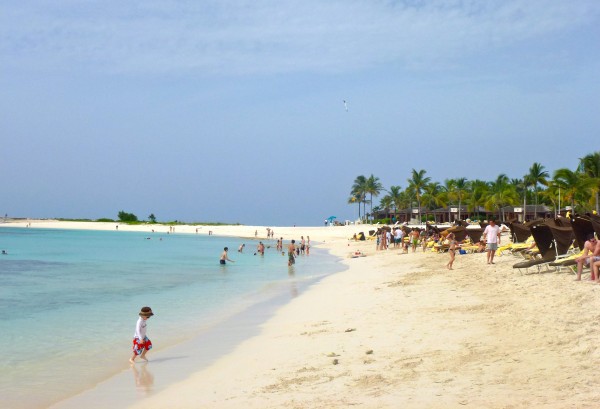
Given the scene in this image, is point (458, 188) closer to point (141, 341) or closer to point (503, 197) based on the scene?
point (503, 197)

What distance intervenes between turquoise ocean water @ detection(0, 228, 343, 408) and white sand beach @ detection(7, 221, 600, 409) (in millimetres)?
1274

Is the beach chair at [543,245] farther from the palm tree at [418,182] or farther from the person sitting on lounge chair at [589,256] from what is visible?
the palm tree at [418,182]

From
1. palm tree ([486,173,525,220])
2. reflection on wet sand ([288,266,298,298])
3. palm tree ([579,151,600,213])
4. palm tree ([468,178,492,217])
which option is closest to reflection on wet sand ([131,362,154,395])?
reflection on wet sand ([288,266,298,298])

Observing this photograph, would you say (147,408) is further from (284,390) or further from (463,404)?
(463,404)

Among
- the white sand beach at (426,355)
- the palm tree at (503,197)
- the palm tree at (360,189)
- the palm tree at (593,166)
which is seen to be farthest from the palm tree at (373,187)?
the white sand beach at (426,355)

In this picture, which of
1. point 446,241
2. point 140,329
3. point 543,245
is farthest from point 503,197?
point 140,329

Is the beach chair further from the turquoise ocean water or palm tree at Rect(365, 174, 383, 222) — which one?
palm tree at Rect(365, 174, 383, 222)

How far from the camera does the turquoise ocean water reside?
852 cm

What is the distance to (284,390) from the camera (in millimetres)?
6344

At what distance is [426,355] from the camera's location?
711cm

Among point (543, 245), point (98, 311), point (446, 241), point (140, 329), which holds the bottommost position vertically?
point (98, 311)

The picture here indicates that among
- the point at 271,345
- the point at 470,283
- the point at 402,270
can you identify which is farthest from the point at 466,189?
the point at 271,345

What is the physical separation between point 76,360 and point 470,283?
28.9 feet

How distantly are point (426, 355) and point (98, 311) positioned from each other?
10396 mm
